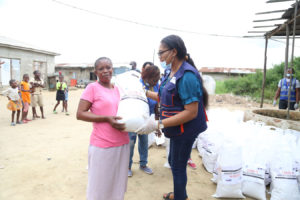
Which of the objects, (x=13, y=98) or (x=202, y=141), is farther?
(x=13, y=98)

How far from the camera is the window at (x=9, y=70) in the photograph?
12.8 meters

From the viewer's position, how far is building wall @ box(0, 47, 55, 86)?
13.1m

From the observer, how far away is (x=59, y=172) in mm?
2779

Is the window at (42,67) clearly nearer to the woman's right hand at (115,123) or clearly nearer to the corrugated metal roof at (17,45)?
the corrugated metal roof at (17,45)

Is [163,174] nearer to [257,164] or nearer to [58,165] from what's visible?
[257,164]

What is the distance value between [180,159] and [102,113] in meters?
0.78

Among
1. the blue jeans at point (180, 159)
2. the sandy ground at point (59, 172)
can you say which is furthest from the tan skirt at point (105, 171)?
the sandy ground at point (59, 172)

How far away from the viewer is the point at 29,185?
2418 mm

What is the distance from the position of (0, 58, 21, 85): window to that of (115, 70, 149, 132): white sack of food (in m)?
14.4

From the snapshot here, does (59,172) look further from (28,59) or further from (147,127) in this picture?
(28,59)

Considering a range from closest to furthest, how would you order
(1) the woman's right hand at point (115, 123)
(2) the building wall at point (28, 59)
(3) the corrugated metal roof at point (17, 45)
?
(1) the woman's right hand at point (115, 123)
(3) the corrugated metal roof at point (17, 45)
(2) the building wall at point (28, 59)

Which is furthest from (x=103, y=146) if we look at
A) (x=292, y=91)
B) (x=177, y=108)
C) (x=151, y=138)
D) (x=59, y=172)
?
(x=292, y=91)

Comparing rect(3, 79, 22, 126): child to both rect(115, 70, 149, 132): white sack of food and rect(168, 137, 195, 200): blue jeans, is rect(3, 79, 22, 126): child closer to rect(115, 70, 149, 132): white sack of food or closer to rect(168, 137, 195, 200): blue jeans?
rect(115, 70, 149, 132): white sack of food

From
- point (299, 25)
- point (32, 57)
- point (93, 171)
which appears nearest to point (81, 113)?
point (93, 171)
